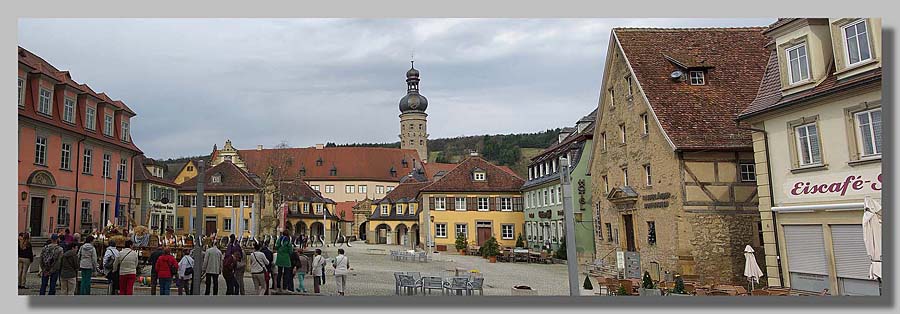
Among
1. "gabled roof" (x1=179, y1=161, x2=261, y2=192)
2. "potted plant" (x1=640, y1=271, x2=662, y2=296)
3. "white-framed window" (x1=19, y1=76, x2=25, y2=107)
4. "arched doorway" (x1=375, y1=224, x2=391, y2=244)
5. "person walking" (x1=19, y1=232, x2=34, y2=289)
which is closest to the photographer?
"person walking" (x1=19, y1=232, x2=34, y2=289)

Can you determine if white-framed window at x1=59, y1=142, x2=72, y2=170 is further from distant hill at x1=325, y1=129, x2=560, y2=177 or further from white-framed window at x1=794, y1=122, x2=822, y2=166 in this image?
→ distant hill at x1=325, y1=129, x2=560, y2=177

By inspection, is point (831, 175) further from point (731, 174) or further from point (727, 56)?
point (727, 56)

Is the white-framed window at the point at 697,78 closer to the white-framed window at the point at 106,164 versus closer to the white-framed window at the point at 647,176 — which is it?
the white-framed window at the point at 647,176

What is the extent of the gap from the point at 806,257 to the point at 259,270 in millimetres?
10724

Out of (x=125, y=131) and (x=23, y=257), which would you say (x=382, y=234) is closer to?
(x=125, y=131)

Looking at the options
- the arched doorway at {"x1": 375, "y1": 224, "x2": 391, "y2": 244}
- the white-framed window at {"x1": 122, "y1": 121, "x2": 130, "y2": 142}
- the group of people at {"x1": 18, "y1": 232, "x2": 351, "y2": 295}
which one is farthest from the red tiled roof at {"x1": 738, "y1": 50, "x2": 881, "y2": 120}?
the arched doorway at {"x1": 375, "y1": 224, "x2": 391, "y2": 244}

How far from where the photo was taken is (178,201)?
22875 mm

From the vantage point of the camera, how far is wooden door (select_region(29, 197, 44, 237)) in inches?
548

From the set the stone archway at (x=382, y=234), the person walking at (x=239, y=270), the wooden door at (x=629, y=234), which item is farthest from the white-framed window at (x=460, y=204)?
the person walking at (x=239, y=270)

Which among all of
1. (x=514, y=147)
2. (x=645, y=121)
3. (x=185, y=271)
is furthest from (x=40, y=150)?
(x=514, y=147)

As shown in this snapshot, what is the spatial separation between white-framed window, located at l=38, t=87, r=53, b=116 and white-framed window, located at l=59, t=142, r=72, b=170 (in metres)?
1.17

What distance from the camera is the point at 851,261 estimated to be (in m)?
12.0

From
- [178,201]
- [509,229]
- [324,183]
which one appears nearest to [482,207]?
[509,229]

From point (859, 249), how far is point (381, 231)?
26573mm
